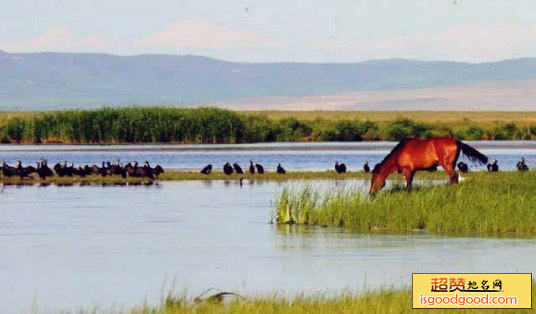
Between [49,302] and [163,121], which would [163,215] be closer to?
[49,302]

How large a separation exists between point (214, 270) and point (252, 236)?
18.2 ft

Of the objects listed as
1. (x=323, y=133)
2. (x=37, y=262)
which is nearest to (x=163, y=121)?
(x=323, y=133)

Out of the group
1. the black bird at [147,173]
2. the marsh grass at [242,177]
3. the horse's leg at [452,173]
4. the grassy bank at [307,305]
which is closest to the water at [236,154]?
the marsh grass at [242,177]

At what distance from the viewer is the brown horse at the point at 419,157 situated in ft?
113

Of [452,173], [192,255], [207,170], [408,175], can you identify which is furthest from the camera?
[207,170]

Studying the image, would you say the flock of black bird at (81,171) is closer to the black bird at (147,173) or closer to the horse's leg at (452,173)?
the black bird at (147,173)

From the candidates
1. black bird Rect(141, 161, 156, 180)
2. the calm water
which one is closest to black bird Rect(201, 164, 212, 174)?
black bird Rect(141, 161, 156, 180)

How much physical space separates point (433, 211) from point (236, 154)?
42.2 metres

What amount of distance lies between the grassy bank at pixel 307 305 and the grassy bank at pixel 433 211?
31.3ft

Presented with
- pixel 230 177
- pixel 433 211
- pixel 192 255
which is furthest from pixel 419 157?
pixel 230 177

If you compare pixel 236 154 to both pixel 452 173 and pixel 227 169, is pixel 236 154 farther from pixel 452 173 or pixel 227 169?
pixel 452 173

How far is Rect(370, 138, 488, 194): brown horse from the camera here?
3453 cm

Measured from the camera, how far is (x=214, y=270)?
22906 mm

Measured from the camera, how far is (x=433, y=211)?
1161 inches
